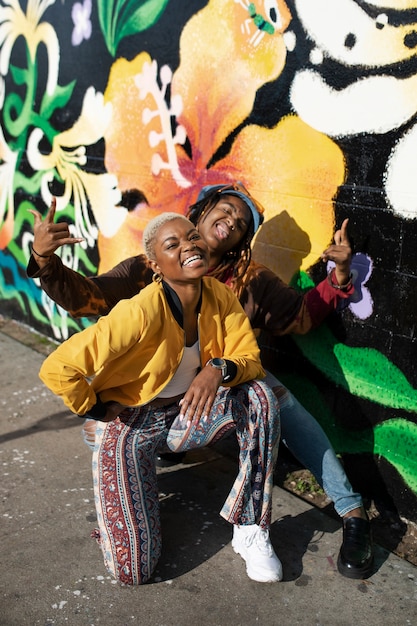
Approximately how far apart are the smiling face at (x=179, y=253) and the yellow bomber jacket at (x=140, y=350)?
89 millimetres

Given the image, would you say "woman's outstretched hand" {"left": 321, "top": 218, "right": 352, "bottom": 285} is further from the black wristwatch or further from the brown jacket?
the black wristwatch

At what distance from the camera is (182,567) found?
2861mm

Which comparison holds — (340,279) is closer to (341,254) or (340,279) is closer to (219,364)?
(341,254)

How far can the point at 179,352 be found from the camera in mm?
2834

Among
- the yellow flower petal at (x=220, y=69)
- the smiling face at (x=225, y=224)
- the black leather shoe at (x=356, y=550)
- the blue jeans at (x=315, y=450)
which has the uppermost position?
the yellow flower petal at (x=220, y=69)

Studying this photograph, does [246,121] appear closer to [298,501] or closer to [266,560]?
[298,501]

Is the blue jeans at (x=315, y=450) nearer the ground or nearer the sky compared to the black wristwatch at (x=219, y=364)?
nearer the ground

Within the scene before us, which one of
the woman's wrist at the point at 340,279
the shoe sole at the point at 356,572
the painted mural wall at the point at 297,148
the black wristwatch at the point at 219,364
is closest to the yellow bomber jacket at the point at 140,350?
the black wristwatch at the point at 219,364

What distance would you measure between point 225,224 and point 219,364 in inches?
32.1

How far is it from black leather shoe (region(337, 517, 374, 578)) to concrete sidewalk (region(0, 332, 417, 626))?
4 cm

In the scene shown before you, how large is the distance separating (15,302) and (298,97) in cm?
364

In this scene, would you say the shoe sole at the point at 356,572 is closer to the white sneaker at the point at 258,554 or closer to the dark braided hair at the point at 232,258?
the white sneaker at the point at 258,554

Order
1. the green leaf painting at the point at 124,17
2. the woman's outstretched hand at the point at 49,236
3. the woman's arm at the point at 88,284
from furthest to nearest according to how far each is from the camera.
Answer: the green leaf painting at the point at 124,17 → the woman's arm at the point at 88,284 → the woman's outstretched hand at the point at 49,236

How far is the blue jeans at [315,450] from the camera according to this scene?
10.00 ft
